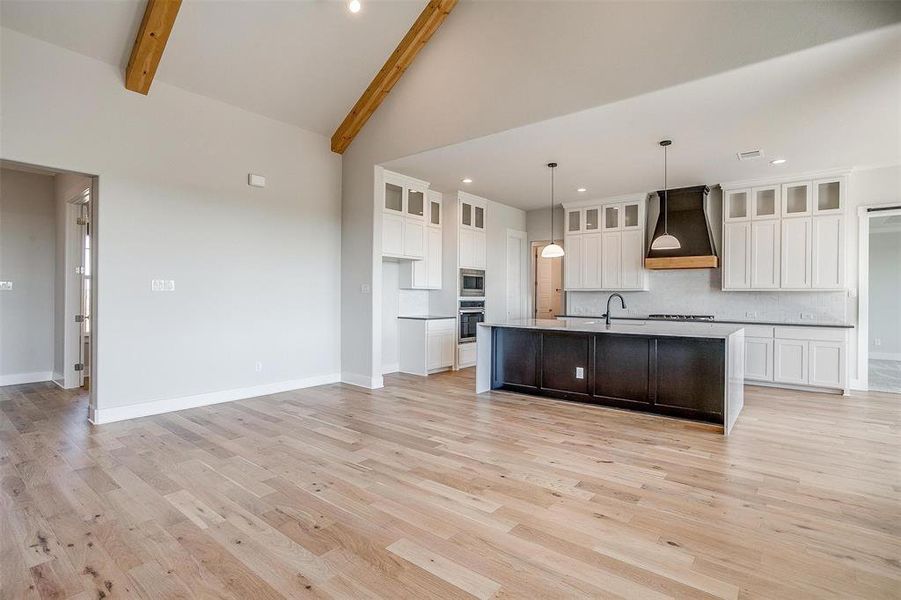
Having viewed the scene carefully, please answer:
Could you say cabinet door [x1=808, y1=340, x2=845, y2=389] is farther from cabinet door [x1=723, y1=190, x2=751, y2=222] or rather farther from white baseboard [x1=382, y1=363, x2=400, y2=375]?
white baseboard [x1=382, y1=363, x2=400, y2=375]

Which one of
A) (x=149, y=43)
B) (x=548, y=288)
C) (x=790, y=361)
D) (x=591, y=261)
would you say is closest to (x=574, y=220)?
(x=591, y=261)

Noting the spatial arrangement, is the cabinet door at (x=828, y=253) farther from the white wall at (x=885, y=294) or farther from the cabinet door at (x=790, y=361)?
the white wall at (x=885, y=294)

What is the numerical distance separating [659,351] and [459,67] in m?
3.53

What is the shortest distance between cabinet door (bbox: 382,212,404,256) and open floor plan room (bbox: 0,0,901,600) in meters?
0.08

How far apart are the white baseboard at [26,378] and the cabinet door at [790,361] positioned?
9.63 meters

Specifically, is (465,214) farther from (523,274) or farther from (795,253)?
(795,253)

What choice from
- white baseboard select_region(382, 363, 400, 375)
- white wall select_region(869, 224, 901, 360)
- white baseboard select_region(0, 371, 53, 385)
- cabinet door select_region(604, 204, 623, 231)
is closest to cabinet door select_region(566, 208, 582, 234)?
cabinet door select_region(604, 204, 623, 231)

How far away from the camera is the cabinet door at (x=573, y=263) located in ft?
24.7

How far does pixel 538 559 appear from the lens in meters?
1.95

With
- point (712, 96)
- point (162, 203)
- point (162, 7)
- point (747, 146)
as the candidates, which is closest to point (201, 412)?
point (162, 203)

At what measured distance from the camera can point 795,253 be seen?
5766 mm

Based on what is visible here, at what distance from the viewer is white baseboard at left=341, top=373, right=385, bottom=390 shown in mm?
5547

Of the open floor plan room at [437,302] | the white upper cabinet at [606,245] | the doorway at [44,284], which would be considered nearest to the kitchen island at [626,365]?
the open floor plan room at [437,302]

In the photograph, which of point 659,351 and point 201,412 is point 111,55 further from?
point 659,351
